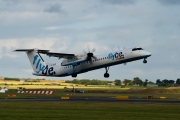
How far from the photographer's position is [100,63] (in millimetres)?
94062

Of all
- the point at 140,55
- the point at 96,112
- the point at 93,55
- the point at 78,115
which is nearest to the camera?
the point at 78,115

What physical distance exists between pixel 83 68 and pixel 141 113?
4768 cm

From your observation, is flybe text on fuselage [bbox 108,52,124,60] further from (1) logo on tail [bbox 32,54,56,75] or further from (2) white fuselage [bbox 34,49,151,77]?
(1) logo on tail [bbox 32,54,56,75]

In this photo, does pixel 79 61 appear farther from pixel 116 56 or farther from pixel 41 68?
pixel 41 68

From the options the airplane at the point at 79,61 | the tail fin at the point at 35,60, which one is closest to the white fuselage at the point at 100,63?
the airplane at the point at 79,61

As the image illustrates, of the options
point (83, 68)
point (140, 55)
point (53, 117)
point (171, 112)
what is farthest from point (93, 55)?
point (53, 117)

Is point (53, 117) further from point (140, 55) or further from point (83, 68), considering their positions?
point (83, 68)

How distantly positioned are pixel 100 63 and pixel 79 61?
20.2ft

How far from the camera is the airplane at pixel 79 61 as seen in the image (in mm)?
88887

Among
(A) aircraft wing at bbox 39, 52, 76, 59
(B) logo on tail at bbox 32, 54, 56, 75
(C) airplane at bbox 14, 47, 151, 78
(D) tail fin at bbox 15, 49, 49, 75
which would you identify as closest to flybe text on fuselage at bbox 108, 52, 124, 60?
(C) airplane at bbox 14, 47, 151, 78

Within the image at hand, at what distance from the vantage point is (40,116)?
4722 centimetres

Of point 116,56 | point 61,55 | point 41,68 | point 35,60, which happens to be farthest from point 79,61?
point 35,60

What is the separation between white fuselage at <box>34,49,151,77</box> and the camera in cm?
8856

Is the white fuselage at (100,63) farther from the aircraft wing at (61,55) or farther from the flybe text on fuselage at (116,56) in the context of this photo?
the aircraft wing at (61,55)
